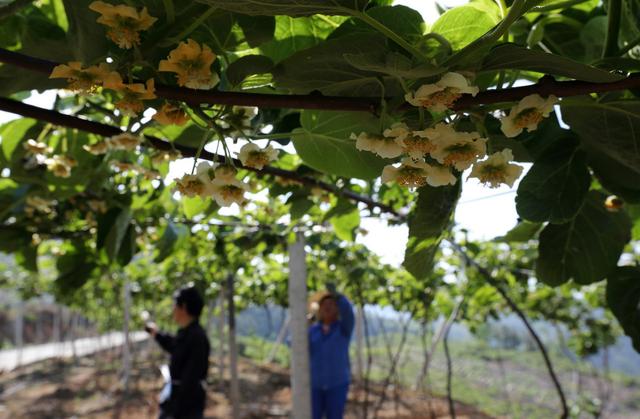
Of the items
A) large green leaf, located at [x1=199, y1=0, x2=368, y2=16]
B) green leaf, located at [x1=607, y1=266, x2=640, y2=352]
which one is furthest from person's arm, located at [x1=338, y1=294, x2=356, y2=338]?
large green leaf, located at [x1=199, y1=0, x2=368, y2=16]

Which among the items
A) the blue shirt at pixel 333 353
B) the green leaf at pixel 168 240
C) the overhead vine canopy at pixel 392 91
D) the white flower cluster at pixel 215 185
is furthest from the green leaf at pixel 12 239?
the blue shirt at pixel 333 353

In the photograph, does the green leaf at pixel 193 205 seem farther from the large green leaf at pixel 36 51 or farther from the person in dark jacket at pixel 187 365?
the person in dark jacket at pixel 187 365

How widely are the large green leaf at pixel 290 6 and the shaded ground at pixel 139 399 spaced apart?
558 cm

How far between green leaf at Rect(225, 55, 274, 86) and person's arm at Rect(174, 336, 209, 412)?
2841 millimetres

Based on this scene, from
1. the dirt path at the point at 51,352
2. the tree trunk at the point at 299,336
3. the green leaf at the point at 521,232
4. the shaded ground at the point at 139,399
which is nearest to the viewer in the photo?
the green leaf at the point at 521,232

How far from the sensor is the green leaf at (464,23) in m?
0.53

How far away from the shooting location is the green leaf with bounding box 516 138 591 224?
0.71 meters

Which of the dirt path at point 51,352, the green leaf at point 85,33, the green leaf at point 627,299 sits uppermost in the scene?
the green leaf at point 85,33

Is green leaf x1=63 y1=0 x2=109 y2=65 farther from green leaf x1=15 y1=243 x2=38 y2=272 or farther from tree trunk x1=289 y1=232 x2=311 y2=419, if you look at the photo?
tree trunk x1=289 y1=232 x2=311 y2=419

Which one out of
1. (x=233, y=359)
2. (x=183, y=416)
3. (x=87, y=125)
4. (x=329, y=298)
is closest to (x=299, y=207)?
(x=87, y=125)

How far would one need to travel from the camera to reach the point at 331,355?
4074mm

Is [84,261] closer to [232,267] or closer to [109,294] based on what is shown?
[232,267]

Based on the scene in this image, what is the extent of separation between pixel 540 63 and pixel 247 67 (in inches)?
11.7

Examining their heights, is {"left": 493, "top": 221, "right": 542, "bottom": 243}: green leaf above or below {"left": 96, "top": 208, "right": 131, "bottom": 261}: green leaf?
below
